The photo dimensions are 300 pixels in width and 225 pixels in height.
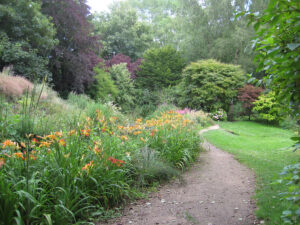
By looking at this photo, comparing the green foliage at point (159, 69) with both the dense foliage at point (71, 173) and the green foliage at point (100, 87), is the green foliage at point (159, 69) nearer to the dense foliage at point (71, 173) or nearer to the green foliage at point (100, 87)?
the green foliage at point (100, 87)

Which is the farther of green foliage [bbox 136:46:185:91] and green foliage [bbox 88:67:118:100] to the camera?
green foliage [bbox 136:46:185:91]

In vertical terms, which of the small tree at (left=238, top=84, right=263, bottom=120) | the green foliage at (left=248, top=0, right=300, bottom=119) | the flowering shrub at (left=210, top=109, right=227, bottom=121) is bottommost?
the flowering shrub at (left=210, top=109, right=227, bottom=121)

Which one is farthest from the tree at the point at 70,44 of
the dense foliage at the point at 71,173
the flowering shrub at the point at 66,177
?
the flowering shrub at the point at 66,177

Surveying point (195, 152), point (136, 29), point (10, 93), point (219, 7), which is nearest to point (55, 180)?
point (195, 152)

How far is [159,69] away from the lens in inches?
802

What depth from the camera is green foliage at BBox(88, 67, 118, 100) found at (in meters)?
15.1

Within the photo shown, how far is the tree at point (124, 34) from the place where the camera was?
24.5m

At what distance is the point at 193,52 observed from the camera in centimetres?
2219

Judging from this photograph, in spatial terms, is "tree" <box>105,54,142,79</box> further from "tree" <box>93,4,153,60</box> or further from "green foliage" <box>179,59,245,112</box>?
"green foliage" <box>179,59,245,112</box>

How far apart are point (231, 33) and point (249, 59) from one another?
284 centimetres

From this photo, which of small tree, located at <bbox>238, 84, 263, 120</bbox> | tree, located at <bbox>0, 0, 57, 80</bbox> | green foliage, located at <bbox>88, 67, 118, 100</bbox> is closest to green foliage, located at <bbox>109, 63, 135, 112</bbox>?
green foliage, located at <bbox>88, 67, 118, 100</bbox>

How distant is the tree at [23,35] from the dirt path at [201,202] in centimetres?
826

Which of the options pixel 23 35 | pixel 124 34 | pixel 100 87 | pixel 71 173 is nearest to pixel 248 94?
pixel 100 87

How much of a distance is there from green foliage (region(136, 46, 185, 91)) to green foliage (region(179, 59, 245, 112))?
3271 mm
